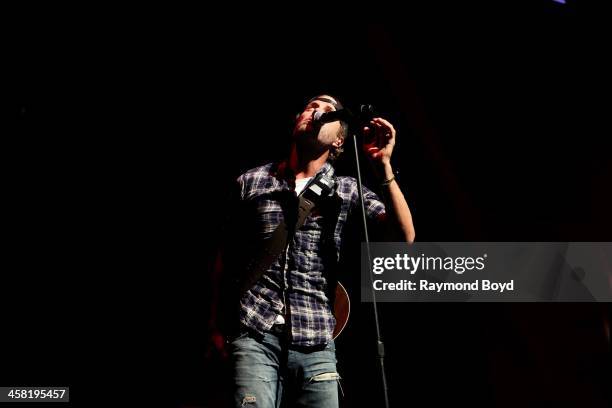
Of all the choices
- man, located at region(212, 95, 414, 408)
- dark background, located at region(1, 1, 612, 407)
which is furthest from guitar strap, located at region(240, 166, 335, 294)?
dark background, located at region(1, 1, 612, 407)

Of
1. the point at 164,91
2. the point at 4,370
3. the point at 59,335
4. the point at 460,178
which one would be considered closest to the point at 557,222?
the point at 460,178

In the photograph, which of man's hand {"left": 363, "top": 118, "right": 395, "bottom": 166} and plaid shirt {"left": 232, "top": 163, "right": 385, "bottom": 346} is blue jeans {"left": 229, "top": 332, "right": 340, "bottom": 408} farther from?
man's hand {"left": 363, "top": 118, "right": 395, "bottom": 166}

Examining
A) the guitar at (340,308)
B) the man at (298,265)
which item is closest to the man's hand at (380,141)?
the man at (298,265)

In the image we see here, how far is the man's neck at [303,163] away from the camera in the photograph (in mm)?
2402

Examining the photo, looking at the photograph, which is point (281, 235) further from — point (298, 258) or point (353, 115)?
point (353, 115)

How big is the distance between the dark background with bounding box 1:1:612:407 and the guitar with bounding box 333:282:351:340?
3.59 feet

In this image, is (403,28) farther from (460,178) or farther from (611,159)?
(611,159)

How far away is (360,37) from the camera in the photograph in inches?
135

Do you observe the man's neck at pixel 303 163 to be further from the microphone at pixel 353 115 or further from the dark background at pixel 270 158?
the dark background at pixel 270 158

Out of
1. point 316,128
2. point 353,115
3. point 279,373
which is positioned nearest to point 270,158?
point 316,128

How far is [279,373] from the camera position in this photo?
1953 mm

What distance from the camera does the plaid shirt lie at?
77.0 inches

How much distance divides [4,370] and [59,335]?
1.21 feet

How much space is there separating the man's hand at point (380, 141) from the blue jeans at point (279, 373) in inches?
30.0
